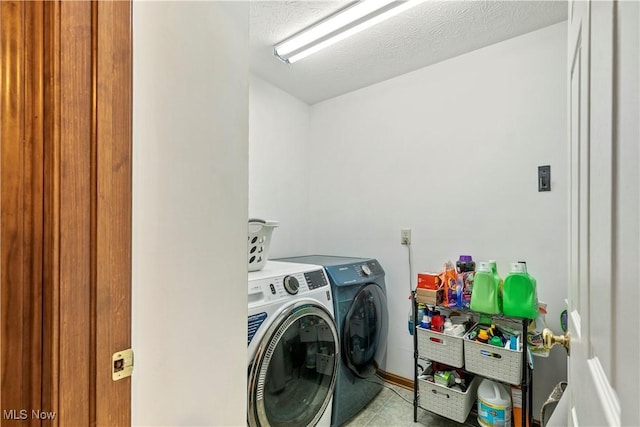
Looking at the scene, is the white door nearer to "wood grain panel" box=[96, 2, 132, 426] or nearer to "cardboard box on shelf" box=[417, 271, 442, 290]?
"wood grain panel" box=[96, 2, 132, 426]

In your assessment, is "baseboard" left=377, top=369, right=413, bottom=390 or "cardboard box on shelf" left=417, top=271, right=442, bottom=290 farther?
"baseboard" left=377, top=369, right=413, bottom=390

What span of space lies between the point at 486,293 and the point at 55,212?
69.0 inches

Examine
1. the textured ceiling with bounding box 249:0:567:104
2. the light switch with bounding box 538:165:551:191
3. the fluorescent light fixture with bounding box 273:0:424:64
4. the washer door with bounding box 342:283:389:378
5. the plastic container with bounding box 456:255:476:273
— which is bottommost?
the washer door with bounding box 342:283:389:378

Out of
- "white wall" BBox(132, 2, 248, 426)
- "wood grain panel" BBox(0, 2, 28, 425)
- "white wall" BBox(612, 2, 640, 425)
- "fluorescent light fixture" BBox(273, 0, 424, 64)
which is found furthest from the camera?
"fluorescent light fixture" BBox(273, 0, 424, 64)

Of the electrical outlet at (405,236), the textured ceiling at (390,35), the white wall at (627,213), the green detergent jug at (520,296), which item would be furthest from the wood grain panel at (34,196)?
the electrical outlet at (405,236)

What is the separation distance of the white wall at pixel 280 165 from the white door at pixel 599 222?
1.88 m

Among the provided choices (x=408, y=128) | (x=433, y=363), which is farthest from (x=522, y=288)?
(x=408, y=128)

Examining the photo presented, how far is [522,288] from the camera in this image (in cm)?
151

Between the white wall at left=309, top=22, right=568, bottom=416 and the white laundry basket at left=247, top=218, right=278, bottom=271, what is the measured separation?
98 centimetres

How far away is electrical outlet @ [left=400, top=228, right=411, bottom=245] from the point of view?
2.17m

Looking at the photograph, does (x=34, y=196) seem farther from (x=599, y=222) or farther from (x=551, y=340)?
(x=551, y=340)

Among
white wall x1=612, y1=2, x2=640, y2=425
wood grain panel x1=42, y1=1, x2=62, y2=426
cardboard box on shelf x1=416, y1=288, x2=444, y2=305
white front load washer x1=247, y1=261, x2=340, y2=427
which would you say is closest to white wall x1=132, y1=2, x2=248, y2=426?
wood grain panel x1=42, y1=1, x2=62, y2=426

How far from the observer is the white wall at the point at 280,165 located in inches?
87.5

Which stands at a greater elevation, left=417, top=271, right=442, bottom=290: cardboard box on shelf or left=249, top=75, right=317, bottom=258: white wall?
left=249, top=75, right=317, bottom=258: white wall
